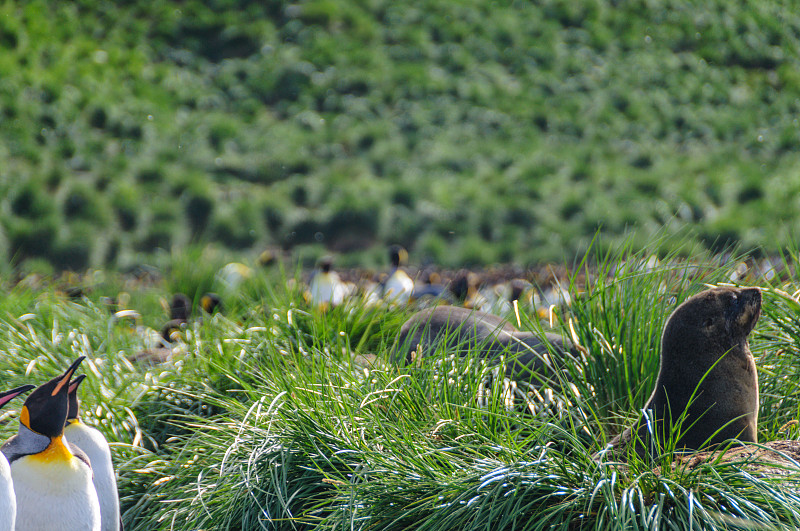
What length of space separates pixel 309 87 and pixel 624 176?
360 inches

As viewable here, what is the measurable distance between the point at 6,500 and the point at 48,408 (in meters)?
0.44

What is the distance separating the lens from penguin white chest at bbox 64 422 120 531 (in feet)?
9.61

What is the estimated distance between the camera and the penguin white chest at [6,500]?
7.19ft

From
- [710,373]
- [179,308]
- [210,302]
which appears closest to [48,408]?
[710,373]

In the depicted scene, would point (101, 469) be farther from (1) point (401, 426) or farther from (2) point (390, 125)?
(2) point (390, 125)

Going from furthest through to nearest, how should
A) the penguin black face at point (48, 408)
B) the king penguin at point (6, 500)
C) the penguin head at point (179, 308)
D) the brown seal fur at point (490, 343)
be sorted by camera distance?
the penguin head at point (179, 308) < the brown seal fur at point (490, 343) < the penguin black face at point (48, 408) < the king penguin at point (6, 500)

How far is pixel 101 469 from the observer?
116 inches

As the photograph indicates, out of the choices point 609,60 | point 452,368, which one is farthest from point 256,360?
point 609,60

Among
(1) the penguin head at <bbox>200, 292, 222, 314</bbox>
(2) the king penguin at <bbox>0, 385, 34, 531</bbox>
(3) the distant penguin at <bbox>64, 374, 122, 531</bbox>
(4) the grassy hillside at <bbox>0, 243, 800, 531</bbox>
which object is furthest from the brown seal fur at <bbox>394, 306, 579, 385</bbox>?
(1) the penguin head at <bbox>200, 292, 222, 314</bbox>

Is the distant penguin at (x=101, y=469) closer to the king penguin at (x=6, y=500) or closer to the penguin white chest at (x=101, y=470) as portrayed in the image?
the penguin white chest at (x=101, y=470)

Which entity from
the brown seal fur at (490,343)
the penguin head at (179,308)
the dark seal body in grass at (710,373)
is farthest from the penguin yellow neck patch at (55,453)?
the penguin head at (179,308)

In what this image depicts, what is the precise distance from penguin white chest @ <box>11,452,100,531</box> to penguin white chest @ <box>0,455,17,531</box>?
34 centimetres

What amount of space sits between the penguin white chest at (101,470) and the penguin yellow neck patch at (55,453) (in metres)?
0.30

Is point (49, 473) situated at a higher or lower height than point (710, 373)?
lower
